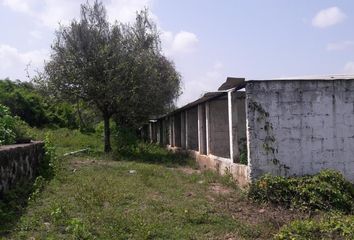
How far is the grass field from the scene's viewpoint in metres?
6.86

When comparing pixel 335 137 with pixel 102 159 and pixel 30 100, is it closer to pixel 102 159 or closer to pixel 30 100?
pixel 102 159

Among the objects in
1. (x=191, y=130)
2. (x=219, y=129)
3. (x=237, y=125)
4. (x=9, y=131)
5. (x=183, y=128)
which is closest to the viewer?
(x=9, y=131)

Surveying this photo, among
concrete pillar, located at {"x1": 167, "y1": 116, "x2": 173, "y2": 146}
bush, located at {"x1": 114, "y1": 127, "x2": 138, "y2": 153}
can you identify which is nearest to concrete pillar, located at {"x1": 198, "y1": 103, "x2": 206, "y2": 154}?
bush, located at {"x1": 114, "y1": 127, "x2": 138, "y2": 153}

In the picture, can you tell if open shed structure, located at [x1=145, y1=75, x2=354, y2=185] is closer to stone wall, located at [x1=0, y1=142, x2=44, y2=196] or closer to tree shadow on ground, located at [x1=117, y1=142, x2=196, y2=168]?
stone wall, located at [x1=0, y1=142, x2=44, y2=196]

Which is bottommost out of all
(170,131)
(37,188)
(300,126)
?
(37,188)

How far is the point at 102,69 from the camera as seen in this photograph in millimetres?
19094

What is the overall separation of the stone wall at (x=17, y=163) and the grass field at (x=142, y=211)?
54 centimetres

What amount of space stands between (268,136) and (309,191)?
5.09ft

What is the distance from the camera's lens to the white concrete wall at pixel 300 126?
9969mm

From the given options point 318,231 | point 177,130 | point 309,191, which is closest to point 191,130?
point 177,130

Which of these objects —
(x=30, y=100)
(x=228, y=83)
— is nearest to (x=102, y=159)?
(x=228, y=83)

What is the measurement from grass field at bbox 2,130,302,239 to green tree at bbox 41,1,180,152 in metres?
7.05

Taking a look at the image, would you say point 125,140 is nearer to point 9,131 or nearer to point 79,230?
point 9,131

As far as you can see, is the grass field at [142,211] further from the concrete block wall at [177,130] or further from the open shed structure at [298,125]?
the concrete block wall at [177,130]
